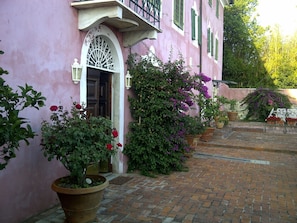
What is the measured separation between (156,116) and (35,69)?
2916 mm

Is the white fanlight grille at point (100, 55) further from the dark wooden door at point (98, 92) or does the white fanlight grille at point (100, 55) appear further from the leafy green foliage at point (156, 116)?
the leafy green foliage at point (156, 116)

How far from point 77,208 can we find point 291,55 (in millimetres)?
25089

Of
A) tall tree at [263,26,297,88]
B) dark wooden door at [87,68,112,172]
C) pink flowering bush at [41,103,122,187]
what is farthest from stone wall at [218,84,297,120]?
pink flowering bush at [41,103,122,187]

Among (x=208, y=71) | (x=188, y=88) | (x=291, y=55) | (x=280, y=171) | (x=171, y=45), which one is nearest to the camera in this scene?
(x=188, y=88)

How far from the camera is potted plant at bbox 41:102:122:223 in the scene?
3.50m

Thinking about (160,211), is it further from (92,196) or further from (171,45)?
(171,45)

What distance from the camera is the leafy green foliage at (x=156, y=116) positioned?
620 centimetres

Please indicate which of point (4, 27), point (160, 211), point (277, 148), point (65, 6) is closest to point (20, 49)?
point (4, 27)

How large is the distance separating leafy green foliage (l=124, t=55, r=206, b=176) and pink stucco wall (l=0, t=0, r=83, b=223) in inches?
77.7

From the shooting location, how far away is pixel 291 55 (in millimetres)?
24422

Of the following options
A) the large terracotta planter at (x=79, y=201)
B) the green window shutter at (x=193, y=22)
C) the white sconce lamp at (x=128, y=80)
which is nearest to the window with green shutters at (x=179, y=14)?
the green window shutter at (x=193, y=22)

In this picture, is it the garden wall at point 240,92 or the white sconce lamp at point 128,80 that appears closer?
the white sconce lamp at point 128,80

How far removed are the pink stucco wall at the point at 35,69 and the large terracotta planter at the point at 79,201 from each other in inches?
20.7

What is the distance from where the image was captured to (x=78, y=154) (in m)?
3.44
